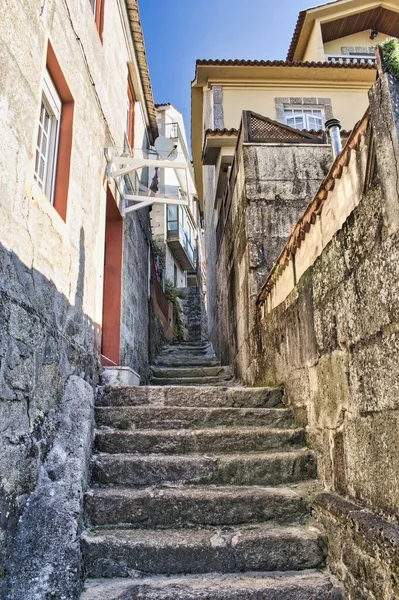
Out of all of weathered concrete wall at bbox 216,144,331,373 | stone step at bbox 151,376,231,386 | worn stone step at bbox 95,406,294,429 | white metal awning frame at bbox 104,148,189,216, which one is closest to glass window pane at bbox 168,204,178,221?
white metal awning frame at bbox 104,148,189,216

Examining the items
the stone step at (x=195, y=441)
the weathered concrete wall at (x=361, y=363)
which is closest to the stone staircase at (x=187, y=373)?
the stone step at (x=195, y=441)

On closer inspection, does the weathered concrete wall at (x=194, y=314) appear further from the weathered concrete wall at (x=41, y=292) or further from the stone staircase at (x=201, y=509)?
the stone staircase at (x=201, y=509)

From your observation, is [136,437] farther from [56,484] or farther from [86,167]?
[86,167]

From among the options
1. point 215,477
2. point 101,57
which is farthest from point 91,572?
point 101,57

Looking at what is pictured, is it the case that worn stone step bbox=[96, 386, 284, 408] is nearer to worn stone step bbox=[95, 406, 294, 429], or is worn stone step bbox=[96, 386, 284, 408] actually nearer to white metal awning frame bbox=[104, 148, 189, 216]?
worn stone step bbox=[95, 406, 294, 429]

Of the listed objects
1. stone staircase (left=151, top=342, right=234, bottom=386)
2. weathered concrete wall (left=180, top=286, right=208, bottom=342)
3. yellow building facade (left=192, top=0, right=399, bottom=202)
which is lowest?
stone staircase (left=151, top=342, right=234, bottom=386)

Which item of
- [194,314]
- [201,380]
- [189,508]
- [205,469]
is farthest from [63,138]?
[194,314]

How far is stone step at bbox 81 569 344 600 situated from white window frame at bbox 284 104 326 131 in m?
9.85

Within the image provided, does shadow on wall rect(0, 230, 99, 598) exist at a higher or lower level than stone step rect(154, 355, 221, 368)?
lower

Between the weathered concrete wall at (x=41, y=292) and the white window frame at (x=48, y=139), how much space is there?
0.15 m

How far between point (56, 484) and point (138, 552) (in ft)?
1.90

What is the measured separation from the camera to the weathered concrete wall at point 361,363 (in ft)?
5.77

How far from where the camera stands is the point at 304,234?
3.10 meters

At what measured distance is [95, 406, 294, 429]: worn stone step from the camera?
11.2ft
